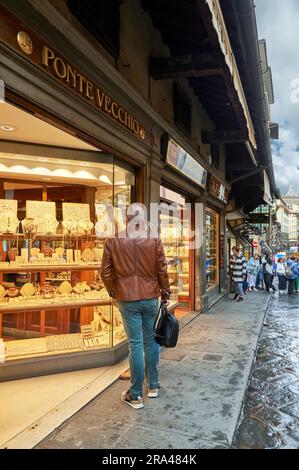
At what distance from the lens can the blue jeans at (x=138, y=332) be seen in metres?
3.26

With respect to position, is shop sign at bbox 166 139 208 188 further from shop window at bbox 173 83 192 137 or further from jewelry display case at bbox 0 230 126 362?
jewelry display case at bbox 0 230 126 362

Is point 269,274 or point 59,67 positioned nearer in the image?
point 59,67

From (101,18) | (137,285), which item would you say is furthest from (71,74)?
(137,285)

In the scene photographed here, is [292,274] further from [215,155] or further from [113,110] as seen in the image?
[113,110]

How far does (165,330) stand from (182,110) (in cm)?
487

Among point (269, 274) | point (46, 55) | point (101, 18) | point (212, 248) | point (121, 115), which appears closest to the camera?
point (46, 55)

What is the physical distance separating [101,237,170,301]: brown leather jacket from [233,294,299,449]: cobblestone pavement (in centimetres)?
139

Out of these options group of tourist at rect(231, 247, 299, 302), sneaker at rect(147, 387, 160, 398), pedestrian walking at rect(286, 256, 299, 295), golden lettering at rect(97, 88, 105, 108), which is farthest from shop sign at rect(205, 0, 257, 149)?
Result: pedestrian walking at rect(286, 256, 299, 295)

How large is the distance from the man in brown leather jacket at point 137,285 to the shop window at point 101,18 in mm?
1995

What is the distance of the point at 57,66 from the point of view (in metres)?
3.23

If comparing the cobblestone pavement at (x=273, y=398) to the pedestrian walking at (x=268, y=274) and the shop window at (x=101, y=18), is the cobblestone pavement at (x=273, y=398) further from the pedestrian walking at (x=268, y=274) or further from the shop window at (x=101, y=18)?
the pedestrian walking at (x=268, y=274)

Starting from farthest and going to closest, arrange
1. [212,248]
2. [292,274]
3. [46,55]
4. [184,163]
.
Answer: [292,274] → [212,248] → [184,163] → [46,55]

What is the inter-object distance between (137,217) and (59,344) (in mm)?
2078

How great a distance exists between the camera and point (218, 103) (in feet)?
26.3
